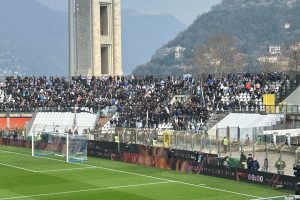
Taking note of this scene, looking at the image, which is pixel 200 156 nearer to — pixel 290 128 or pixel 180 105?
pixel 290 128

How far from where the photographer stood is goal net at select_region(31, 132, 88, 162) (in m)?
59.5

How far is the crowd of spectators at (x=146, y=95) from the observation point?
78625 millimetres

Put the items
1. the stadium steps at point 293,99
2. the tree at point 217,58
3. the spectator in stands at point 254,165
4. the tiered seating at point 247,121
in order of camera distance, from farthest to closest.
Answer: the tree at point 217,58
the stadium steps at point 293,99
the tiered seating at point 247,121
the spectator in stands at point 254,165

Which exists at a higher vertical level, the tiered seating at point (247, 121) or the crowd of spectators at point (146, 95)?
the crowd of spectators at point (146, 95)

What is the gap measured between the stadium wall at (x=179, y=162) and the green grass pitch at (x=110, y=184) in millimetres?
580

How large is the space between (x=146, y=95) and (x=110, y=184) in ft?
144

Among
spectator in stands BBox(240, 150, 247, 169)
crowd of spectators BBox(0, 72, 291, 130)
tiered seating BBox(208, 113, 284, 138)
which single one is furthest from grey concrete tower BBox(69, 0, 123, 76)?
spectator in stands BBox(240, 150, 247, 169)

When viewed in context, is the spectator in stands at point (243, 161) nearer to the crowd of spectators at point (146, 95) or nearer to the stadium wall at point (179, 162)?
the stadium wall at point (179, 162)

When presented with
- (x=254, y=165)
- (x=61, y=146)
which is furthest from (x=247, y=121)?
(x=254, y=165)

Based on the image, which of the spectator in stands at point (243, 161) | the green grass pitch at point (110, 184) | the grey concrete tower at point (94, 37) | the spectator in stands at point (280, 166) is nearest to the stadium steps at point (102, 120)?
the grey concrete tower at point (94, 37)

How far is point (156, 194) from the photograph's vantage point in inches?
1644

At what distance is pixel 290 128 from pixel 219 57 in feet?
404

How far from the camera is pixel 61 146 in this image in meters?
61.8

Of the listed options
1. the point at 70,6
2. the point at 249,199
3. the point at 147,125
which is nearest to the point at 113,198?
the point at 249,199
